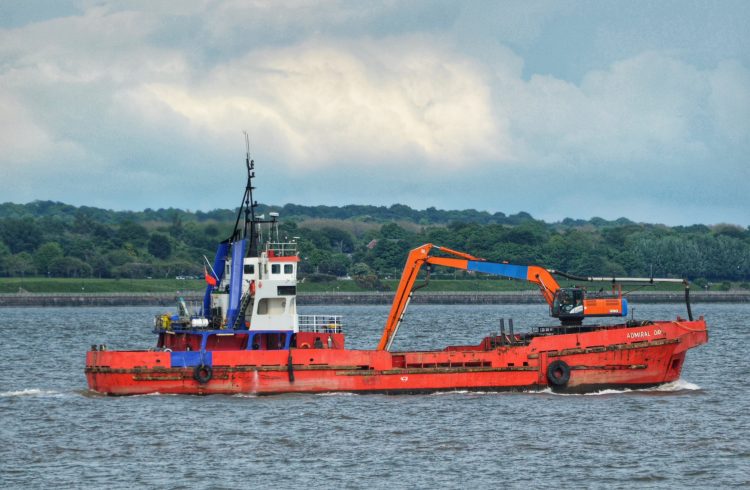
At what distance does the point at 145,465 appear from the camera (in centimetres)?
3366

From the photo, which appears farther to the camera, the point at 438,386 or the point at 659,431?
the point at 438,386

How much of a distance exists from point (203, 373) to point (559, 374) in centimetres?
1312

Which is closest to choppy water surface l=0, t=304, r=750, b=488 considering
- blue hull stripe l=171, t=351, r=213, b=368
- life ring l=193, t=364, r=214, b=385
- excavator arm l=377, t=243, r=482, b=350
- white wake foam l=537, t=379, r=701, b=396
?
white wake foam l=537, t=379, r=701, b=396

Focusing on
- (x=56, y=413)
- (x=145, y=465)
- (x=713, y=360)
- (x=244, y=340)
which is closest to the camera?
(x=145, y=465)

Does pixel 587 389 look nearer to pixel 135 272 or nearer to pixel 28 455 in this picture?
pixel 28 455

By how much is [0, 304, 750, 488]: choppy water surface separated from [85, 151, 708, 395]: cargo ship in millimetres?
598

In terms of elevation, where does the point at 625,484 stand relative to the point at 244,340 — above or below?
below

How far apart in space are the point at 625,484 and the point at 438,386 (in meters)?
14.6

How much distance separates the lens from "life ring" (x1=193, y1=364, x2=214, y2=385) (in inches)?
1758

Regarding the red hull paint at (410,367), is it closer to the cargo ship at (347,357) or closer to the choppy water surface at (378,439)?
A: the cargo ship at (347,357)

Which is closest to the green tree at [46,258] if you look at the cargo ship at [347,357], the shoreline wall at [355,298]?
the shoreline wall at [355,298]

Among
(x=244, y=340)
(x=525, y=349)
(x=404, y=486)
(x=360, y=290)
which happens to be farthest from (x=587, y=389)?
(x=360, y=290)

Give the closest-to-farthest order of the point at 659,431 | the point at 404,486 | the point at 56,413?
the point at 404,486 → the point at 659,431 → the point at 56,413

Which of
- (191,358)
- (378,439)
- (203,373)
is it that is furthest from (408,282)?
(378,439)
